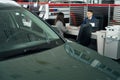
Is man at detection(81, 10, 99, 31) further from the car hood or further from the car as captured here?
the car hood

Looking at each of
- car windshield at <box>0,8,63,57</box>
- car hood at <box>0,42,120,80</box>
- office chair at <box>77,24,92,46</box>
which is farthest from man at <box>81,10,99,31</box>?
car hood at <box>0,42,120,80</box>

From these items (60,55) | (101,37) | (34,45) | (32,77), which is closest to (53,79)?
(32,77)

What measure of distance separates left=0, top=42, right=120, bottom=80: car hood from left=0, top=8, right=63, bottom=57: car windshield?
0.18 meters

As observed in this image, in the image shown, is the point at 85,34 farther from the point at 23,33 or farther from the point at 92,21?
the point at 23,33

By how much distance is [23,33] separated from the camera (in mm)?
2594

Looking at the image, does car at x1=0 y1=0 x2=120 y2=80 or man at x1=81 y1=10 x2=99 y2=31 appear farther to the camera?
man at x1=81 y1=10 x2=99 y2=31

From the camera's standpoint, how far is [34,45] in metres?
2.37

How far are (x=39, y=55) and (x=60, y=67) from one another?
0.31 metres

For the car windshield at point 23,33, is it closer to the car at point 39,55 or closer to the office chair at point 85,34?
the car at point 39,55

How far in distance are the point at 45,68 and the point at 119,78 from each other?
62 cm

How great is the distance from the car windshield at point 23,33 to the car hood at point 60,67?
18cm

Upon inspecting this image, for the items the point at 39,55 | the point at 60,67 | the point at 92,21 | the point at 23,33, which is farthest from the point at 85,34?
the point at 60,67

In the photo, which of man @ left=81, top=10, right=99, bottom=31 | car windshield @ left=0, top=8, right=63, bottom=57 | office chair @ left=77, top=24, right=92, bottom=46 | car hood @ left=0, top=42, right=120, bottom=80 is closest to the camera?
car hood @ left=0, top=42, right=120, bottom=80

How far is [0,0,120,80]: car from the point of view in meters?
1.84
